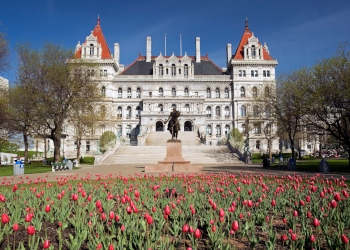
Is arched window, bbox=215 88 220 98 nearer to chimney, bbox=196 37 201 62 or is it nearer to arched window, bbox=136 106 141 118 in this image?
chimney, bbox=196 37 201 62

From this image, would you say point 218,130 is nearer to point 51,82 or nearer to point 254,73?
point 254,73

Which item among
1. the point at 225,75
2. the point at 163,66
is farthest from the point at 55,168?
the point at 225,75

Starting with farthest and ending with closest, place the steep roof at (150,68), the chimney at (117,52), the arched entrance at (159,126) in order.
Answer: the chimney at (117,52) → the steep roof at (150,68) → the arched entrance at (159,126)

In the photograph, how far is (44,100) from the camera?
31234mm

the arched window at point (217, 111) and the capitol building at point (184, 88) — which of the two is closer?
the capitol building at point (184, 88)

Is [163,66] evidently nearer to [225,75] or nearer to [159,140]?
[225,75]

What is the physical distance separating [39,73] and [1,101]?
5218 mm

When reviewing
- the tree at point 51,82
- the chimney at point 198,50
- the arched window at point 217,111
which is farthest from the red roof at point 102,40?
the tree at point 51,82

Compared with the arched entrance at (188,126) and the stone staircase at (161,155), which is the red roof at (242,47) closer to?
the arched entrance at (188,126)

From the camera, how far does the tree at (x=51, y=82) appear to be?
31.1 meters

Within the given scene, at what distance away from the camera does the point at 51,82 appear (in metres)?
31.4

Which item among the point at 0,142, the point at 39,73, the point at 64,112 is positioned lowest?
the point at 0,142

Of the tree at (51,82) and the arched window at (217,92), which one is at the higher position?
the arched window at (217,92)

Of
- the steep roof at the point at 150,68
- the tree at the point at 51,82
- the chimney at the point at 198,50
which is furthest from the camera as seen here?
the chimney at the point at 198,50
